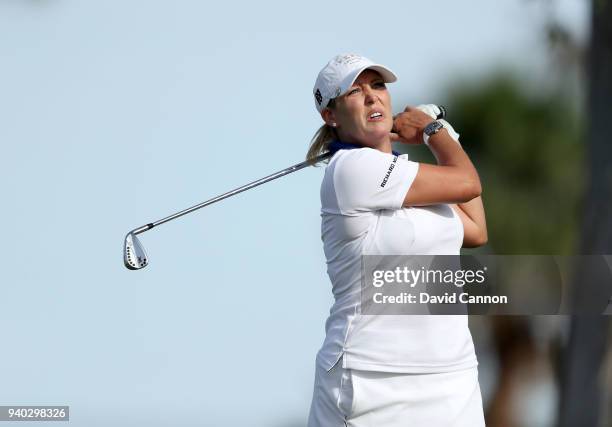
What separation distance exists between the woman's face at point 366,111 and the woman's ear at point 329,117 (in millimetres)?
29

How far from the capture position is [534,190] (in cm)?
1460

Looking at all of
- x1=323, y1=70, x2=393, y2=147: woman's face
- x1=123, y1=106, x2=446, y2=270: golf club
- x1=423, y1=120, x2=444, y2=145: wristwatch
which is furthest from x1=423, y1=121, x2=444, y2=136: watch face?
x1=123, y1=106, x2=446, y2=270: golf club

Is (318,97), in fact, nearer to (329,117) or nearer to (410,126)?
(329,117)

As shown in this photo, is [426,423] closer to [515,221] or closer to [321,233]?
[321,233]

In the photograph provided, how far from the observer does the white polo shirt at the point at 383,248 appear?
11.3 feet

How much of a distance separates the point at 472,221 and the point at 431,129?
0.32 meters

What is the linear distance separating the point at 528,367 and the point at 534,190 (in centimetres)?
224

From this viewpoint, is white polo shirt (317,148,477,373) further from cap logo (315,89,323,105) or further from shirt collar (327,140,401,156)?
cap logo (315,89,323,105)

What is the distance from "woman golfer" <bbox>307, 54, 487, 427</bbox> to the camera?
347 centimetres

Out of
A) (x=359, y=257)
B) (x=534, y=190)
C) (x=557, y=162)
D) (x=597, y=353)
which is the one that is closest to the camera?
(x=359, y=257)

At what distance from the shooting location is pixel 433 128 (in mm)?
3662

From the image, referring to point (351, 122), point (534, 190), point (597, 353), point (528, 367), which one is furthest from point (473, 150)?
point (351, 122)

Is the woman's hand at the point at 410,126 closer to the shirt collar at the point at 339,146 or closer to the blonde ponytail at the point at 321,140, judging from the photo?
the shirt collar at the point at 339,146

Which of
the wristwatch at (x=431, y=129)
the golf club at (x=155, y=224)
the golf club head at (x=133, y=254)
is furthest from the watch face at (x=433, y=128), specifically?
the golf club head at (x=133, y=254)
